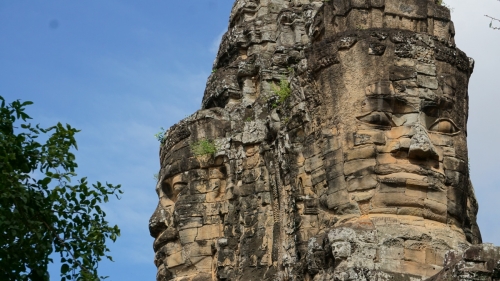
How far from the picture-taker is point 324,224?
2636 centimetres

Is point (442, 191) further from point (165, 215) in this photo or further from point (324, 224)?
point (165, 215)

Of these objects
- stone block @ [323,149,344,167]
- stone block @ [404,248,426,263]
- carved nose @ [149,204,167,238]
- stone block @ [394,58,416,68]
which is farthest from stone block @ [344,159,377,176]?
carved nose @ [149,204,167,238]

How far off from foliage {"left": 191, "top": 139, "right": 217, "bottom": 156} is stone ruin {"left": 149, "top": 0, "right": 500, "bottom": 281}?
5 centimetres

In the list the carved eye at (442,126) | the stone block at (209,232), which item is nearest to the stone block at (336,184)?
the carved eye at (442,126)

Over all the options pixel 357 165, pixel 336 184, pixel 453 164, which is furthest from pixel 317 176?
pixel 453 164

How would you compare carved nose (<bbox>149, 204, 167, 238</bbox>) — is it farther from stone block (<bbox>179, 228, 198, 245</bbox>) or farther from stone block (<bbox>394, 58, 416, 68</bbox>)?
stone block (<bbox>394, 58, 416, 68</bbox>)

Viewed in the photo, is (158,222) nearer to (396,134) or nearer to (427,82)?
(396,134)

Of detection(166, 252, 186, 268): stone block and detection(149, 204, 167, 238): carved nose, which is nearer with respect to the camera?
detection(166, 252, 186, 268): stone block

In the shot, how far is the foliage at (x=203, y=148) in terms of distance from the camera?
32.0 metres

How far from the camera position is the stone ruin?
996 inches

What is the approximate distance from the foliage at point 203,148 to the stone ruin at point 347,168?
0.05 metres

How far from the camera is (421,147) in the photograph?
84.3ft

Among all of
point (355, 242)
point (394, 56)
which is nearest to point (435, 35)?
point (394, 56)

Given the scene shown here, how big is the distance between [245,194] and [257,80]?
3.67 m
